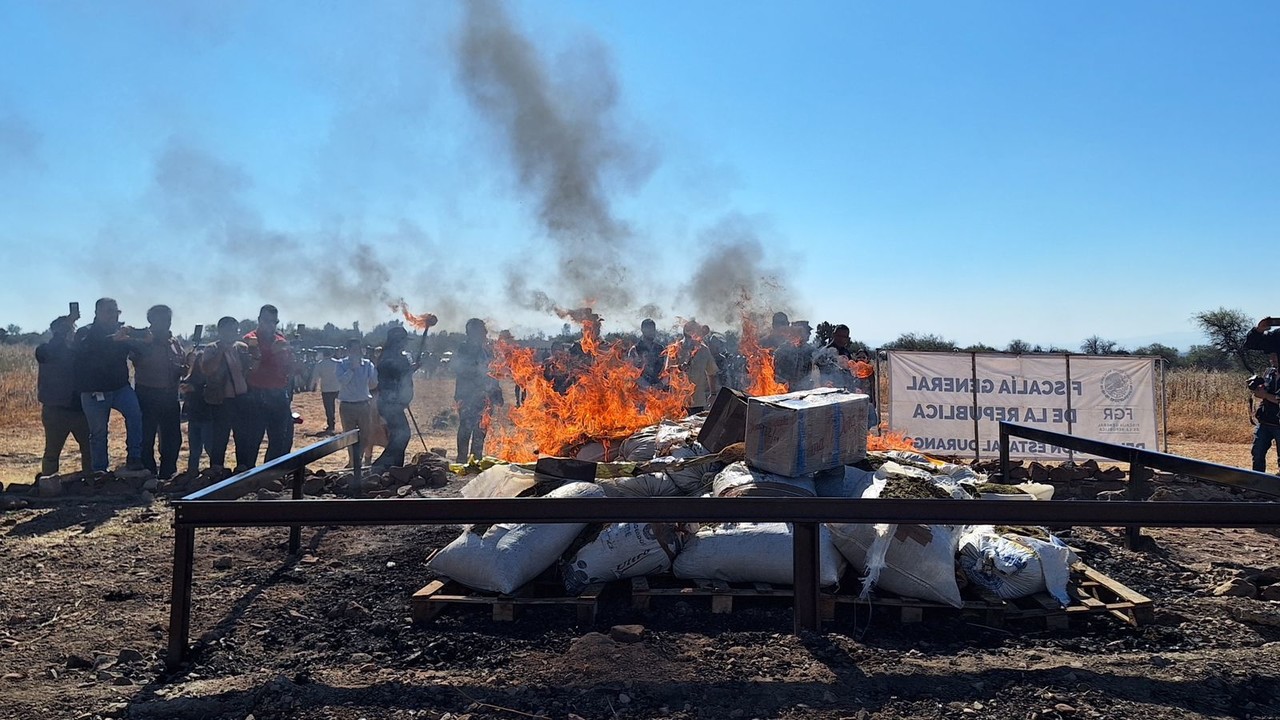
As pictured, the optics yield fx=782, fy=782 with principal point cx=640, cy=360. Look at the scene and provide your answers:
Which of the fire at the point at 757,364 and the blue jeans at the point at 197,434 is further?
the blue jeans at the point at 197,434

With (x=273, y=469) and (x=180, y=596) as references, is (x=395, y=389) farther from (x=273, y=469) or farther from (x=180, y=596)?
(x=180, y=596)

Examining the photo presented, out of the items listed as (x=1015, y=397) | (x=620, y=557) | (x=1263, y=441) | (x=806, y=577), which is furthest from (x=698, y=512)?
(x=1015, y=397)

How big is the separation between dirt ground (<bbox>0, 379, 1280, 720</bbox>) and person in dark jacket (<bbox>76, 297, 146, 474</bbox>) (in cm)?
389

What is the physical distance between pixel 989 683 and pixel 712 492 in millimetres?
1998

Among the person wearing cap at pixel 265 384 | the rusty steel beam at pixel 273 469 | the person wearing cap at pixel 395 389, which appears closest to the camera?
the rusty steel beam at pixel 273 469

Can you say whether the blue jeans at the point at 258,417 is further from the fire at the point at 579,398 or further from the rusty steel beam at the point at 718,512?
the rusty steel beam at the point at 718,512

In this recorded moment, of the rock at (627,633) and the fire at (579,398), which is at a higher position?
the fire at (579,398)

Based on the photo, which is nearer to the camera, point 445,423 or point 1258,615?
point 1258,615

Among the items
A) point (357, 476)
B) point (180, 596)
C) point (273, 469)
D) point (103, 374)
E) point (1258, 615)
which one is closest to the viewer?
point (180, 596)

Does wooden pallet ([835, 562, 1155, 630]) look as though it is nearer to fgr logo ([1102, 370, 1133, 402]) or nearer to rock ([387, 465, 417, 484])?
rock ([387, 465, 417, 484])

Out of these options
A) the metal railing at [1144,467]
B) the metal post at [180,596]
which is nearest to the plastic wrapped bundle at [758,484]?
the metal railing at [1144,467]

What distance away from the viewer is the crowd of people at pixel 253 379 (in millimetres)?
8555

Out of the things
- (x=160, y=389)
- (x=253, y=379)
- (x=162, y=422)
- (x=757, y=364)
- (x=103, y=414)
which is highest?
(x=757, y=364)

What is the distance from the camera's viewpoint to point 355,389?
9.85 metres
